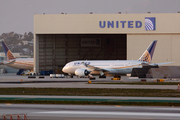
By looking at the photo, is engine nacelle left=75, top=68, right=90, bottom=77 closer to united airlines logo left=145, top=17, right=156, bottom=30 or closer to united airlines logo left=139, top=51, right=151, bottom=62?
united airlines logo left=139, top=51, right=151, bottom=62

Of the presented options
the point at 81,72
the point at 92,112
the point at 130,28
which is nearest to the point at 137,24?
the point at 130,28

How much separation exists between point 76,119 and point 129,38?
6733cm

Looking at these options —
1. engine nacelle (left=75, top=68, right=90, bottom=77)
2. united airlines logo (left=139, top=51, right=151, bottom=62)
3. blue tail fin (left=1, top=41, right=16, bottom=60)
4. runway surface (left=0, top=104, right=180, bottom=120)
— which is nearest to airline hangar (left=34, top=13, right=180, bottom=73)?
united airlines logo (left=139, top=51, right=151, bottom=62)

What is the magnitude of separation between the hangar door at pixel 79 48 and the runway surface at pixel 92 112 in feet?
252

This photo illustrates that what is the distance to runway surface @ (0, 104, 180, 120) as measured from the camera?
52.9 ft

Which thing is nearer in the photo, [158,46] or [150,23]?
[150,23]

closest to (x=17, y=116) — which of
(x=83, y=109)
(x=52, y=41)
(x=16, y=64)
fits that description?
(x=83, y=109)

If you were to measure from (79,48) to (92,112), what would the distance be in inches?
3172

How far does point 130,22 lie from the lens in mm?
81375

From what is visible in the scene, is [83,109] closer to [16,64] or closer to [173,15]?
[173,15]

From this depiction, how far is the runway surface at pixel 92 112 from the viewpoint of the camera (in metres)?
16.1

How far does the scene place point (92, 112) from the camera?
17688mm

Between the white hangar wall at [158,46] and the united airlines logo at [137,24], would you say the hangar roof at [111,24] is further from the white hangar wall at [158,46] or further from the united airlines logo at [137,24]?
the white hangar wall at [158,46]

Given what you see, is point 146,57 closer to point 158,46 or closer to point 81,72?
point 158,46
